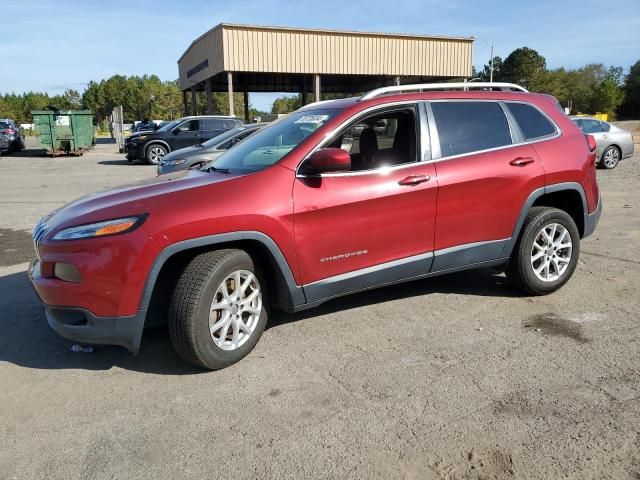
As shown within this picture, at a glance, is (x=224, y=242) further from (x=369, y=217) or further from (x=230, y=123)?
(x=230, y=123)

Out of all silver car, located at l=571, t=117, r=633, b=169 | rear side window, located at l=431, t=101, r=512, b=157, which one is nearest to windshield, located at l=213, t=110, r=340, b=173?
rear side window, located at l=431, t=101, r=512, b=157

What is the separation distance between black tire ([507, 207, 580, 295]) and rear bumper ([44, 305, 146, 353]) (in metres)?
3.15

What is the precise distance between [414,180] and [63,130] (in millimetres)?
23257

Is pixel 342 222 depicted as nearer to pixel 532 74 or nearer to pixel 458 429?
pixel 458 429

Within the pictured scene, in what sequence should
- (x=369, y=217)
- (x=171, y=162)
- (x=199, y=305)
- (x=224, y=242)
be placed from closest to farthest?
(x=199, y=305) < (x=224, y=242) < (x=369, y=217) < (x=171, y=162)

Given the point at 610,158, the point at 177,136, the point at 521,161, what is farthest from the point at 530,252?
the point at 177,136

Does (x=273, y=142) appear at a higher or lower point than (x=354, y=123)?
lower

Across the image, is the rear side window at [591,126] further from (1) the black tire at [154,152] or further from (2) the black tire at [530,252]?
(1) the black tire at [154,152]

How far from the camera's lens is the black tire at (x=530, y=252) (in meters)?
4.64

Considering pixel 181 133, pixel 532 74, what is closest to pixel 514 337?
pixel 181 133

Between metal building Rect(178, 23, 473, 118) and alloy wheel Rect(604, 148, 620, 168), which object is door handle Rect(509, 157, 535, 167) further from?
metal building Rect(178, 23, 473, 118)

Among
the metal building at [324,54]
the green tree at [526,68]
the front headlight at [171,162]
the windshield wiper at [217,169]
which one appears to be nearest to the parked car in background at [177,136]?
the front headlight at [171,162]

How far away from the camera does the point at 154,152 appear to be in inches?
771

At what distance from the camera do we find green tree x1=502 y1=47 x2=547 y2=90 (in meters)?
77.6
